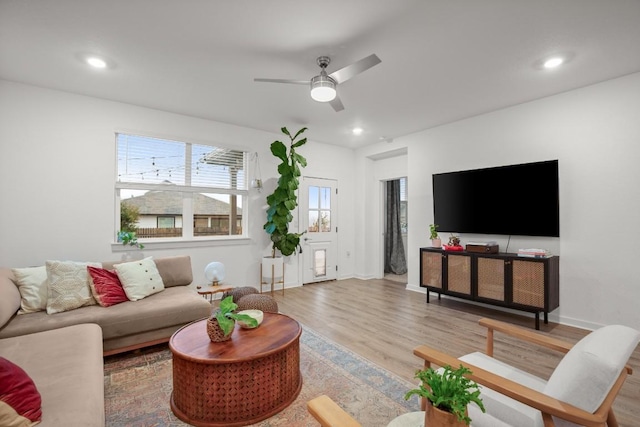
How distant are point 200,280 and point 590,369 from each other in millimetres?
4386

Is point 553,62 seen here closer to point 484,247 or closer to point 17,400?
point 484,247

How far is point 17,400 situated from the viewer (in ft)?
3.96

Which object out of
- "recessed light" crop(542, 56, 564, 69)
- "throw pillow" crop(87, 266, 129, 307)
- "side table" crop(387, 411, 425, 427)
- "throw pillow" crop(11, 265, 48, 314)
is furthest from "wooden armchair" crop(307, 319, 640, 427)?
"throw pillow" crop(11, 265, 48, 314)

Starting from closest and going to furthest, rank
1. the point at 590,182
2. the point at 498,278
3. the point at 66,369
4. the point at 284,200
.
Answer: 1. the point at 66,369
2. the point at 590,182
3. the point at 498,278
4. the point at 284,200

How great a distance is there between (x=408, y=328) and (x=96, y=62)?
4.30m

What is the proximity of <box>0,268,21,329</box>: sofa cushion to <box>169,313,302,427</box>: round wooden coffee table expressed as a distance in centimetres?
141

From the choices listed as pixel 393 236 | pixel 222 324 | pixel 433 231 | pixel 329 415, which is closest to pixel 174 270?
pixel 222 324

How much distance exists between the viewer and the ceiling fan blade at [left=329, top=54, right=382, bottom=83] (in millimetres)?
2278

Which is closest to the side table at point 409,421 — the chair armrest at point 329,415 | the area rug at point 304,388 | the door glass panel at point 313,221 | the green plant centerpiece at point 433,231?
the chair armrest at point 329,415

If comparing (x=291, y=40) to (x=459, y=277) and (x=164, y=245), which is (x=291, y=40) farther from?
(x=459, y=277)

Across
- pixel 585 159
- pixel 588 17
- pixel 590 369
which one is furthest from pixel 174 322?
pixel 585 159

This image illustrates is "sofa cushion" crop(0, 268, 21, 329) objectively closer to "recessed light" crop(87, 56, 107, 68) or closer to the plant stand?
"recessed light" crop(87, 56, 107, 68)

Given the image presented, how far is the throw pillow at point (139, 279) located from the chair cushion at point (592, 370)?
3.31m

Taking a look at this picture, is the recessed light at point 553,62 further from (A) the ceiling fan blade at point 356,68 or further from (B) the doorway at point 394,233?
(B) the doorway at point 394,233
